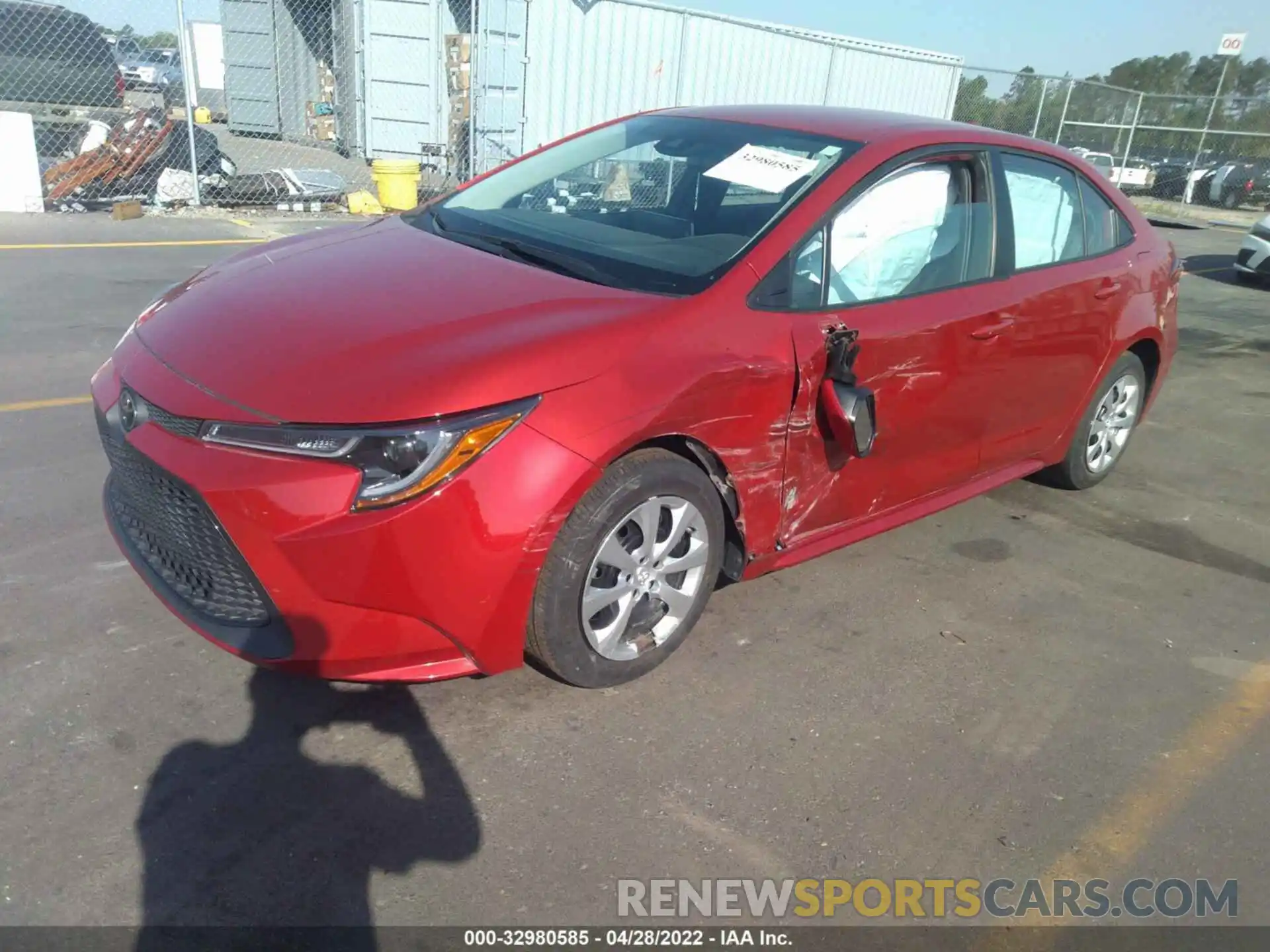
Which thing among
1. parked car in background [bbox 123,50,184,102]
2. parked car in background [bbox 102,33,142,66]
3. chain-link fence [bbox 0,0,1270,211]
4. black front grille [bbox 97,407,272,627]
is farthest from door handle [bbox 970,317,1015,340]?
parked car in background [bbox 123,50,184,102]

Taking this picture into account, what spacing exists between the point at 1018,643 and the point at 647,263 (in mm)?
1881

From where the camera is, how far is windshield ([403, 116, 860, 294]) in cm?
318

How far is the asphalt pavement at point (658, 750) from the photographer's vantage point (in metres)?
2.29

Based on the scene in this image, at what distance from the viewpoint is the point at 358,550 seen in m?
2.39

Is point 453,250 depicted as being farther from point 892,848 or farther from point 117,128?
point 117,128

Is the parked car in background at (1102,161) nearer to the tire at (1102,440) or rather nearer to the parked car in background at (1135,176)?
the parked car in background at (1135,176)

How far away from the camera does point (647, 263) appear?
3.17 meters

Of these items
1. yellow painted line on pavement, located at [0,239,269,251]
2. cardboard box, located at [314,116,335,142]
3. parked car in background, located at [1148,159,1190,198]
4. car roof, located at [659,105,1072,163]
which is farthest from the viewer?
parked car in background, located at [1148,159,1190,198]

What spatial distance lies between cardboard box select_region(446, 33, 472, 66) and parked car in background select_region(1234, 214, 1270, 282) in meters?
10.4

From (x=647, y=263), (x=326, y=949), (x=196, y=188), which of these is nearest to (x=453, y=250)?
(x=647, y=263)

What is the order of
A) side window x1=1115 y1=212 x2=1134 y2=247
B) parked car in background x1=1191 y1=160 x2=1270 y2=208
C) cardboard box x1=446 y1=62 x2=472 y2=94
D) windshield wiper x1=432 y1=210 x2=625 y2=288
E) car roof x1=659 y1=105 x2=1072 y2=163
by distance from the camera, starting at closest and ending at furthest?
windshield wiper x1=432 y1=210 x2=625 y2=288 < car roof x1=659 y1=105 x2=1072 y2=163 < side window x1=1115 y1=212 x2=1134 y2=247 < cardboard box x1=446 y1=62 x2=472 y2=94 < parked car in background x1=1191 y1=160 x2=1270 y2=208

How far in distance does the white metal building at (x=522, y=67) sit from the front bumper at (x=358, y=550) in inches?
457

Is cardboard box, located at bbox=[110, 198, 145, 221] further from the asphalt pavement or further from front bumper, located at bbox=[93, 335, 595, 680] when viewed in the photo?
front bumper, located at bbox=[93, 335, 595, 680]

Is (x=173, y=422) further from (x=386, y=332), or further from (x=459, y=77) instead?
(x=459, y=77)
